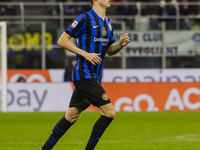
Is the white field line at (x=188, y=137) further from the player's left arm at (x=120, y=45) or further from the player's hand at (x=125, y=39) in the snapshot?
the player's hand at (x=125, y=39)

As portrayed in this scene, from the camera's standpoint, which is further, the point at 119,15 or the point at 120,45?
the point at 119,15

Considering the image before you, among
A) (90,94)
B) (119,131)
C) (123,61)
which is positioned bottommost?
(119,131)

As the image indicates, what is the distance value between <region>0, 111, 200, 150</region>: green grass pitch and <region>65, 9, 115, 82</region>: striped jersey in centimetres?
172

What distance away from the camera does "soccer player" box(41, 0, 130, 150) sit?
5051 mm

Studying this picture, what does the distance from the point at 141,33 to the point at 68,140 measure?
837 cm

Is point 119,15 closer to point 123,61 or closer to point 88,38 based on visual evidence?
point 123,61

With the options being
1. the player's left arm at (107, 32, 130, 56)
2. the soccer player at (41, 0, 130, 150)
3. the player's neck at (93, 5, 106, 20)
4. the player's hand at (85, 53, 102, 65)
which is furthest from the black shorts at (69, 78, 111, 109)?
the player's neck at (93, 5, 106, 20)

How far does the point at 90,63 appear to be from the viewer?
518cm

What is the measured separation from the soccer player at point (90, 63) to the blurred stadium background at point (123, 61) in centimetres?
619

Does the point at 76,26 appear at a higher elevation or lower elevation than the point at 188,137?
higher

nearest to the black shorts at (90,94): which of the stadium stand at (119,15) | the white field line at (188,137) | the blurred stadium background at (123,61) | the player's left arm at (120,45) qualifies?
the player's left arm at (120,45)

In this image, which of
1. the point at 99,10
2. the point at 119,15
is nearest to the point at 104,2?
the point at 99,10

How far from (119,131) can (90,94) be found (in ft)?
13.9

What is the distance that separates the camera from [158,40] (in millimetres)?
15547
